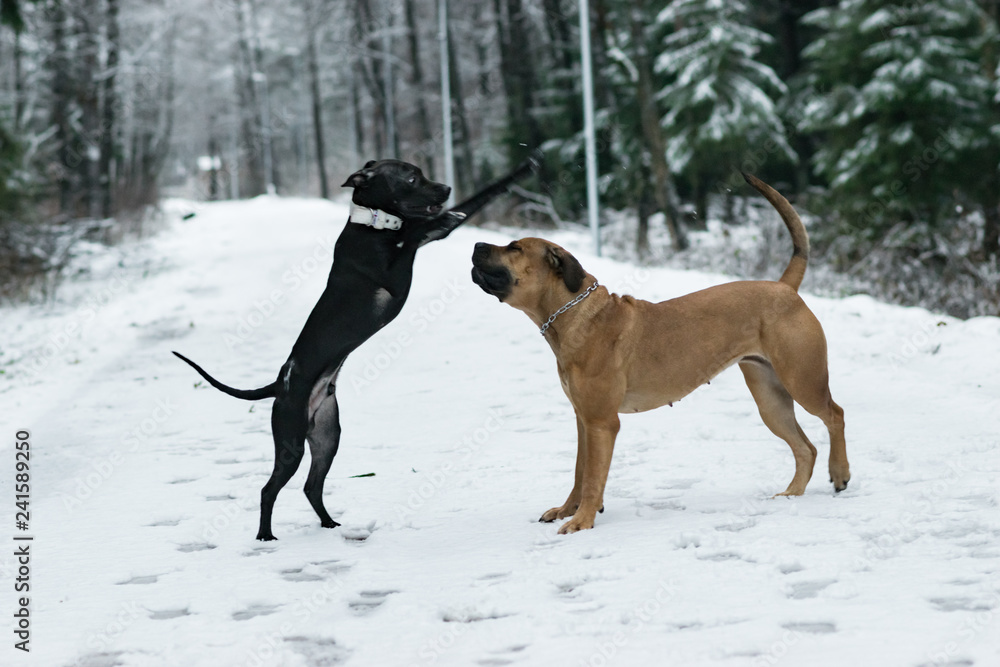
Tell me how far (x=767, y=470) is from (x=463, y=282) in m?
8.53

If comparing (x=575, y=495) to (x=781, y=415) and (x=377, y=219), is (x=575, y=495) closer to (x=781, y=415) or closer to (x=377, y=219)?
(x=781, y=415)

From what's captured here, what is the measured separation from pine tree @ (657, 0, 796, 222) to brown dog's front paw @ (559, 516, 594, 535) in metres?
16.7

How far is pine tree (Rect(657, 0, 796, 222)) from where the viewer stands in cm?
1980

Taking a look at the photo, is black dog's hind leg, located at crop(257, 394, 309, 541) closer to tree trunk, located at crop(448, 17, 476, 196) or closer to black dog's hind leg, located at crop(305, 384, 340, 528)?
black dog's hind leg, located at crop(305, 384, 340, 528)

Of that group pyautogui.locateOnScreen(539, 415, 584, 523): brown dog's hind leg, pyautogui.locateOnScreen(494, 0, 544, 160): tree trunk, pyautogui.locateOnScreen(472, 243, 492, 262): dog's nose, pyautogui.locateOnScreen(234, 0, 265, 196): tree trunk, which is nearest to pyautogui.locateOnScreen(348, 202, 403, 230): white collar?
pyautogui.locateOnScreen(472, 243, 492, 262): dog's nose

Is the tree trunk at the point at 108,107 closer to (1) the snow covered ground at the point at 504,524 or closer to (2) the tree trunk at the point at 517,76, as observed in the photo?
(2) the tree trunk at the point at 517,76

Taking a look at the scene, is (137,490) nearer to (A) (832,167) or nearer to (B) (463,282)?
(B) (463,282)

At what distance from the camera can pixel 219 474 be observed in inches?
230

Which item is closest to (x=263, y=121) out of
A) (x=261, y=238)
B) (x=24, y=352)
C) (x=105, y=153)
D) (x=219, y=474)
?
(x=105, y=153)

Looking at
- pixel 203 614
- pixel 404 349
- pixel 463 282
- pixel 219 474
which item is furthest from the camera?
pixel 463 282

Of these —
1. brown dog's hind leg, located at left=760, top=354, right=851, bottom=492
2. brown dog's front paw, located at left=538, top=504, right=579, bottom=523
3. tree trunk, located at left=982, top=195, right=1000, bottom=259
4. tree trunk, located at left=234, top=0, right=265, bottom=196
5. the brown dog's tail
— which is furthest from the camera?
tree trunk, located at left=234, top=0, right=265, bottom=196

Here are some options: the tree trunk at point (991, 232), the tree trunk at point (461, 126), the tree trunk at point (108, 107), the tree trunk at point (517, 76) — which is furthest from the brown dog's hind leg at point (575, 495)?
the tree trunk at point (461, 126)

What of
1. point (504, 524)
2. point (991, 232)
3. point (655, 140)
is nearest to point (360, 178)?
point (504, 524)

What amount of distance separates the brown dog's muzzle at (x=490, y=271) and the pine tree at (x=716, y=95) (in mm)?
16530
